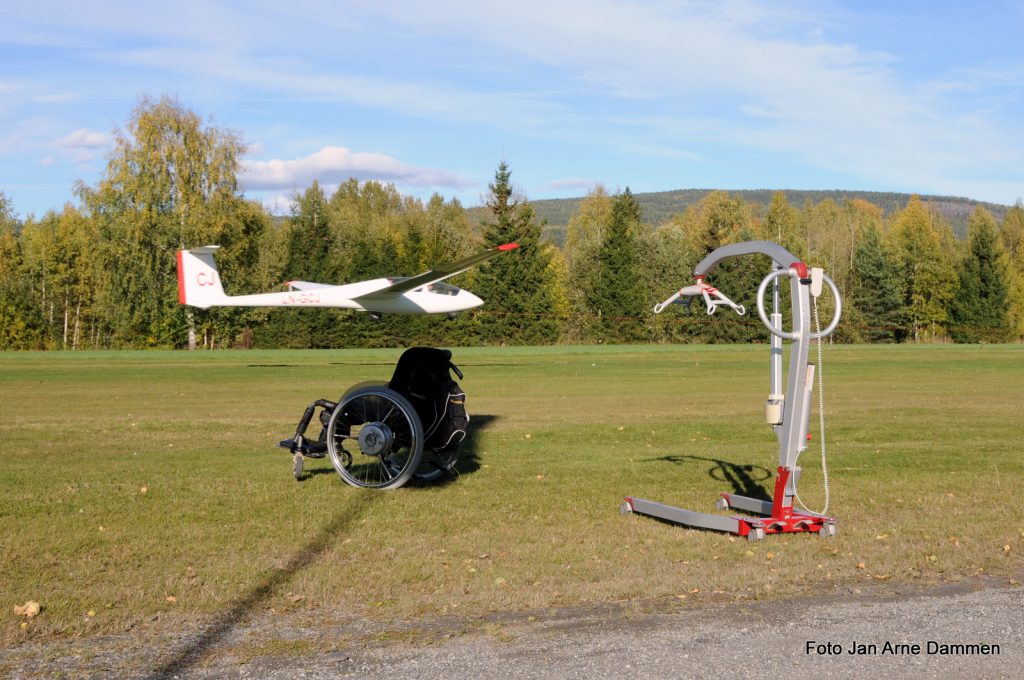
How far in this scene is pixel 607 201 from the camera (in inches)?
4213

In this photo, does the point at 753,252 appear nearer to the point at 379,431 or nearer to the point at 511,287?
the point at 379,431

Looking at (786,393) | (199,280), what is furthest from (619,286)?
(786,393)

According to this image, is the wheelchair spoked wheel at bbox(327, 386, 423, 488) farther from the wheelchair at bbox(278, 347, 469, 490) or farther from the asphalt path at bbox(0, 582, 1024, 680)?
the asphalt path at bbox(0, 582, 1024, 680)

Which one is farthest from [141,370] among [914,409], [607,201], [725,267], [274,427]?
[607,201]

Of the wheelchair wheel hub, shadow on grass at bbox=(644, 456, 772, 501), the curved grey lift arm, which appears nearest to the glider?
shadow on grass at bbox=(644, 456, 772, 501)

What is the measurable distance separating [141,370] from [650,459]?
30.9 metres

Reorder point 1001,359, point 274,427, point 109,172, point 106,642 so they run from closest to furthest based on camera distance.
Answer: point 106,642, point 274,427, point 1001,359, point 109,172

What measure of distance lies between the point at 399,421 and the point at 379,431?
1.39ft

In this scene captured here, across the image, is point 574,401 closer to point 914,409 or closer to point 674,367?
point 914,409

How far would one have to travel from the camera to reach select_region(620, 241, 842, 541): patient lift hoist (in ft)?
25.2

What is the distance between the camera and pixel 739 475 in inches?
468

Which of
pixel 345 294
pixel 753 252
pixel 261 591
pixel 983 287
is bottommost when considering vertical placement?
pixel 261 591

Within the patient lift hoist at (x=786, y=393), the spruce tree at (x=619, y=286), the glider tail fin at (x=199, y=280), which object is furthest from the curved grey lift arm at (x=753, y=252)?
the spruce tree at (x=619, y=286)

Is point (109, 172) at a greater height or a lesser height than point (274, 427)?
greater
